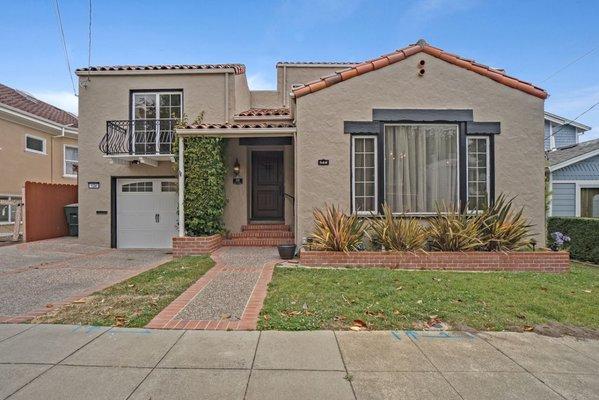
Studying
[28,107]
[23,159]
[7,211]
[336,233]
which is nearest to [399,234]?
[336,233]

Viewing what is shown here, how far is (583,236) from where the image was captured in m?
10.7

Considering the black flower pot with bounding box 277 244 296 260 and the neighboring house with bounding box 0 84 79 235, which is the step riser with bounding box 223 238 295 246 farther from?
the neighboring house with bounding box 0 84 79 235

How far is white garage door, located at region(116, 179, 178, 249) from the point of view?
1171cm

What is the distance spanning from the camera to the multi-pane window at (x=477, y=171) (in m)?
8.95

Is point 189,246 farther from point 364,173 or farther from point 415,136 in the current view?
point 415,136

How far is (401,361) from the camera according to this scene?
3.53 metres

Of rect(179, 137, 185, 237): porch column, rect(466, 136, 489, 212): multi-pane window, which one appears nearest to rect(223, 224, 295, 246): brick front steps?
rect(179, 137, 185, 237): porch column

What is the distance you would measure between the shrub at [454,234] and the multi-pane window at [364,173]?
65.5 inches

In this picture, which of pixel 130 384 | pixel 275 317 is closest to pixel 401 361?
pixel 275 317

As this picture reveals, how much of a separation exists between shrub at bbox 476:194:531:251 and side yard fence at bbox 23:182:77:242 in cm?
1454

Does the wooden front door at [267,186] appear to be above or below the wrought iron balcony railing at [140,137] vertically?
below

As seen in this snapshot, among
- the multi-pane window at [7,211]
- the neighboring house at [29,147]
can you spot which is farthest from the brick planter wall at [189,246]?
the neighboring house at [29,147]

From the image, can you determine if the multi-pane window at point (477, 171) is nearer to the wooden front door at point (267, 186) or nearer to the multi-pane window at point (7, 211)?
the wooden front door at point (267, 186)

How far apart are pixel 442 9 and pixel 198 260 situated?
11073mm
